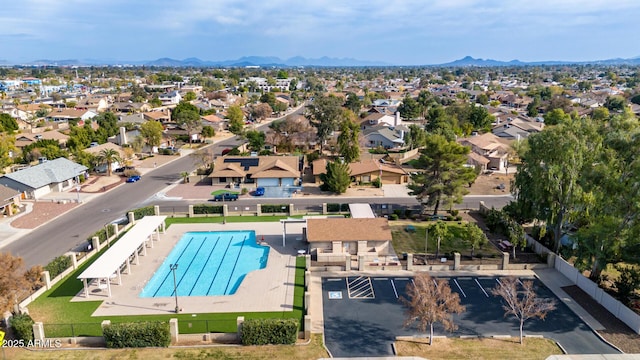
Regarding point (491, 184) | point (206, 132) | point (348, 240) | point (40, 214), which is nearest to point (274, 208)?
point (348, 240)

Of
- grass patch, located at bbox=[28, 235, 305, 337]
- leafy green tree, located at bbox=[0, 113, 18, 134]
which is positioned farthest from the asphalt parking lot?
leafy green tree, located at bbox=[0, 113, 18, 134]

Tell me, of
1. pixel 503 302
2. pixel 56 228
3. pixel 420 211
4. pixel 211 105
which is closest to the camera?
pixel 503 302

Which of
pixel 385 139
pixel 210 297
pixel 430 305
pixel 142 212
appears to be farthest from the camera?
pixel 385 139

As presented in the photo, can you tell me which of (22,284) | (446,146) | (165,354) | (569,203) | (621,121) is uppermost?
(621,121)

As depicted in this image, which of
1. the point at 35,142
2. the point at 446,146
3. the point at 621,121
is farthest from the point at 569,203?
the point at 35,142

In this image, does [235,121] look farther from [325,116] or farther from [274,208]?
[274,208]

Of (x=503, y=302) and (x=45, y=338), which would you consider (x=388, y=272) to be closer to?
(x=503, y=302)

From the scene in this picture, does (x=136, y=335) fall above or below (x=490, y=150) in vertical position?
below
